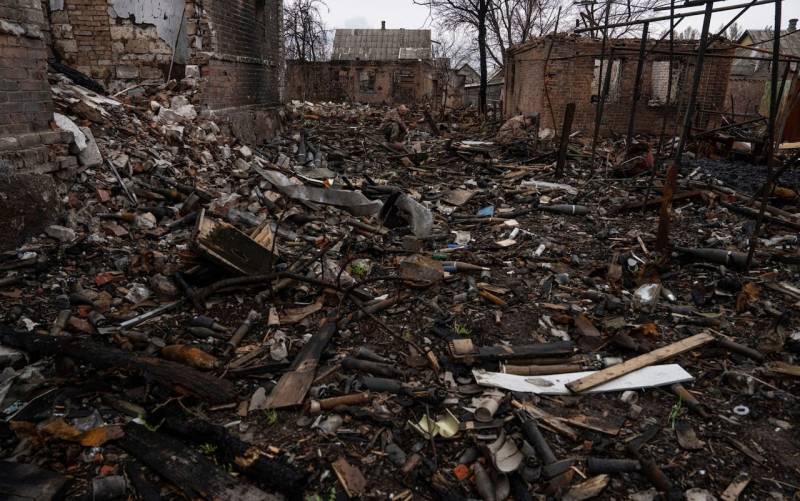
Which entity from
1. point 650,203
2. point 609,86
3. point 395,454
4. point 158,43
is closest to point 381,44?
point 609,86

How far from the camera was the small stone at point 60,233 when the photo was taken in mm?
4926

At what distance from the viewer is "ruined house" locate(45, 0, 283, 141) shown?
8.70 metres

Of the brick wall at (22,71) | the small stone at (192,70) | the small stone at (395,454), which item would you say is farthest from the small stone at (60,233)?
the small stone at (192,70)

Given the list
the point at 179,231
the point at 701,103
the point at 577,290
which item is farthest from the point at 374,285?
the point at 701,103

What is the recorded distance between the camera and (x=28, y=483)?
2305 millimetres

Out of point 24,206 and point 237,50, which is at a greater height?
point 237,50

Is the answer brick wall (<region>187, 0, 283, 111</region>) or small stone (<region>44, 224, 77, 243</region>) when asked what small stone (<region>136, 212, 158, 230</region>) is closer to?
small stone (<region>44, 224, 77, 243</region>)

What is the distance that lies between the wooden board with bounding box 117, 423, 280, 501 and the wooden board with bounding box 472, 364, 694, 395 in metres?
1.68

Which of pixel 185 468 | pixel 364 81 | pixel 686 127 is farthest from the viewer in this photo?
pixel 364 81

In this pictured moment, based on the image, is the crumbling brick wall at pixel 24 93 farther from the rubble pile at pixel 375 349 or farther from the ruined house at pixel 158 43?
the ruined house at pixel 158 43

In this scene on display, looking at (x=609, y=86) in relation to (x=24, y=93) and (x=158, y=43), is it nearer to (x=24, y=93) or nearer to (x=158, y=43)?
(x=158, y=43)

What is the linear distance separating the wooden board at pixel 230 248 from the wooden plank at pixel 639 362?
2822mm

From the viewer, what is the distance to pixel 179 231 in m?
5.77

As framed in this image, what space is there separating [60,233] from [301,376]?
341 centimetres
